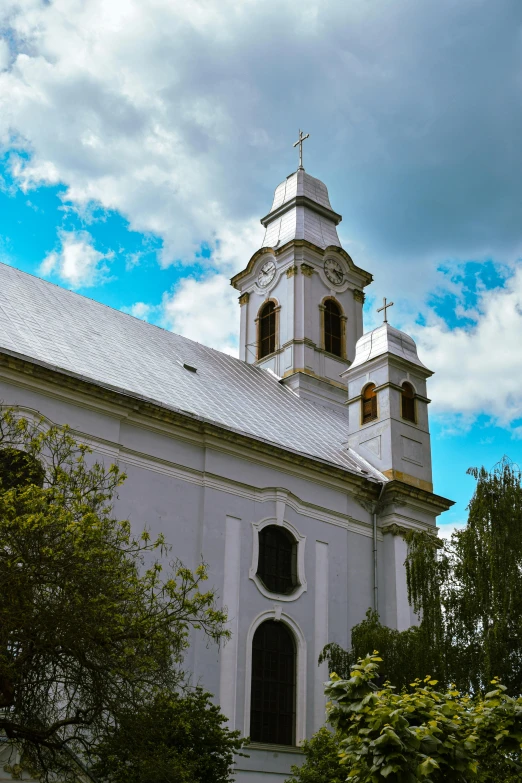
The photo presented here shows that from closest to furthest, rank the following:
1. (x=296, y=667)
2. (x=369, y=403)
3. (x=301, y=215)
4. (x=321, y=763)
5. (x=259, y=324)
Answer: (x=321, y=763) → (x=296, y=667) → (x=369, y=403) → (x=259, y=324) → (x=301, y=215)

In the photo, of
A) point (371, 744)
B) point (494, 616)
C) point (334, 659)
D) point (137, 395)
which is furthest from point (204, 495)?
point (371, 744)

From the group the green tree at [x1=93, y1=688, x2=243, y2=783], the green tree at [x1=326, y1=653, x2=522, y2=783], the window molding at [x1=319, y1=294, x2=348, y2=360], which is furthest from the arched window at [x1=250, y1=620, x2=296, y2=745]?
the window molding at [x1=319, y1=294, x2=348, y2=360]

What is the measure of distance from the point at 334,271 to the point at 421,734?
27145 millimetres

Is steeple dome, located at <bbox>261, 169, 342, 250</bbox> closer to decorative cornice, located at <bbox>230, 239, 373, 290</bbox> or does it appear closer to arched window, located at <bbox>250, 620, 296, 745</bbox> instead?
decorative cornice, located at <bbox>230, 239, 373, 290</bbox>

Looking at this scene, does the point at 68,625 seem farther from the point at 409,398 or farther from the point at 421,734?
the point at 409,398

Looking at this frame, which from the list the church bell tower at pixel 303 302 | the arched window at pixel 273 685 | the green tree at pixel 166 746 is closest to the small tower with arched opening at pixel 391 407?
the church bell tower at pixel 303 302

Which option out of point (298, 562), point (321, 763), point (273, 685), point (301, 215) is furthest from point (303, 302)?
point (321, 763)

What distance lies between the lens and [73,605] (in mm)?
10805

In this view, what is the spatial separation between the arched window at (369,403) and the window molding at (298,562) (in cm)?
613

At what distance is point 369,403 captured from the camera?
27.8 meters

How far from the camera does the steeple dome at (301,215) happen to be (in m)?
36.0

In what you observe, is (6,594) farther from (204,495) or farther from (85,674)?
(204,495)

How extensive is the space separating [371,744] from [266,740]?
37.3 feet

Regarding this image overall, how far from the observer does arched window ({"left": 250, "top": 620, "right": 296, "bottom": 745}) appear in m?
20.0
